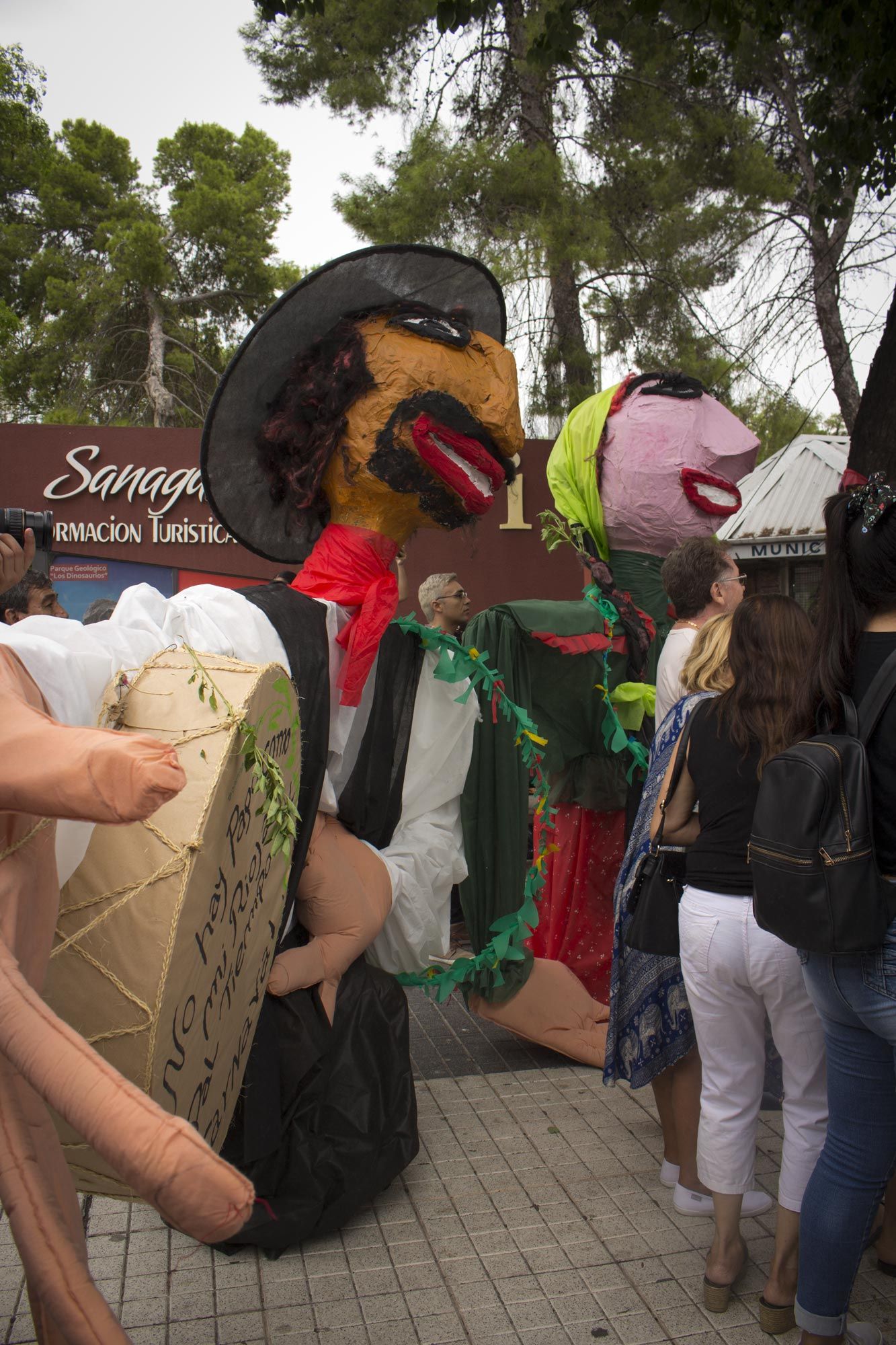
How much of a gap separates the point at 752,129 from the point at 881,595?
28.2 ft

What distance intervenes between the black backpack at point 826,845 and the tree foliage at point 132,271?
56.7ft

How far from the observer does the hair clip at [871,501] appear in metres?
2.01

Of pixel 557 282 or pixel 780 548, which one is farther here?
pixel 780 548

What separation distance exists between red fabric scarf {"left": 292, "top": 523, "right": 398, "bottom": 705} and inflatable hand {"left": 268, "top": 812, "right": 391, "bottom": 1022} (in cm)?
37

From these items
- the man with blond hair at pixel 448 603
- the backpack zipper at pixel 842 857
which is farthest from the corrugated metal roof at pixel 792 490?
the backpack zipper at pixel 842 857

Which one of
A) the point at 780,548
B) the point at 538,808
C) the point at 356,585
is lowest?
the point at 538,808

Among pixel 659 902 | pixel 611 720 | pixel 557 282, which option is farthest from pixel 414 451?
pixel 557 282

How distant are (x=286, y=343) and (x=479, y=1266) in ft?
7.65

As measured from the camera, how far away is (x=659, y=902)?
2705mm

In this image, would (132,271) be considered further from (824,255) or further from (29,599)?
(29,599)

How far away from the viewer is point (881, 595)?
203 cm

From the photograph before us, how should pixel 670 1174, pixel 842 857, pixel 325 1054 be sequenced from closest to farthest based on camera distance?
pixel 842 857
pixel 325 1054
pixel 670 1174

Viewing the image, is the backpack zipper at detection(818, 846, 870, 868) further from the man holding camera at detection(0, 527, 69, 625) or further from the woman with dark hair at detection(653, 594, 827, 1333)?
the man holding camera at detection(0, 527, 69, 625)

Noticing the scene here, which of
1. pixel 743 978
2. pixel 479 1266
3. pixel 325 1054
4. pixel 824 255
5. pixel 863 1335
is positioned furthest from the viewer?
pixel 824 255
